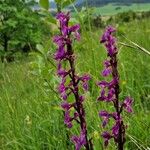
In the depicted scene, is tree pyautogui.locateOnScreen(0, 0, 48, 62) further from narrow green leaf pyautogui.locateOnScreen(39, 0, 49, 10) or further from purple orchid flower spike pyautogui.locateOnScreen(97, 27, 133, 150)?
purple orchid flower spike pyautogui.locateOnScreen(97, 27, 133, 150)

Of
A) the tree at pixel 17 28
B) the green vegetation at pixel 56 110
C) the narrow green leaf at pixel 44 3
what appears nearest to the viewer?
the narrow green leaf at pixel 44 3

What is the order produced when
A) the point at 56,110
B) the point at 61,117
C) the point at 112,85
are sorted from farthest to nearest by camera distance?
the point at 56,110 < the point at 61,117 < the point at 112,85

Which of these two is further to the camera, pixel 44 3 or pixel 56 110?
pixel 56 110

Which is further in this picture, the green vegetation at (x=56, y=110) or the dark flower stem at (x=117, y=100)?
the green vegetation at (x=56, y=110)

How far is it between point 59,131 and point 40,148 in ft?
0.73

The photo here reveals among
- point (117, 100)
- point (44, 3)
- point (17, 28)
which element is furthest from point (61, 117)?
point (17, 28)

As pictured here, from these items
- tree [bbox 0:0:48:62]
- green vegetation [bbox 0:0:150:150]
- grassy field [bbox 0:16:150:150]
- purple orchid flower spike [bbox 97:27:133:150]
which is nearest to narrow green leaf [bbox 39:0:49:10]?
green vegetation [bbox 0:0:150:150]

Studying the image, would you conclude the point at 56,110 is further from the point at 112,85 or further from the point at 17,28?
the point at 17,28

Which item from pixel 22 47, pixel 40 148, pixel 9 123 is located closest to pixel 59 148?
pixel 40 148

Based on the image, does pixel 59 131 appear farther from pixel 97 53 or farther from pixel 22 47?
pixel 22 47

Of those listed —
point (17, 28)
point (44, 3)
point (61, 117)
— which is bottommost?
point (17, 28)

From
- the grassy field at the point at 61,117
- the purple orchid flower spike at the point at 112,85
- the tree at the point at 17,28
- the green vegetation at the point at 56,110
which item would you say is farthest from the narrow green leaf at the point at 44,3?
the tree at the point at 17,28

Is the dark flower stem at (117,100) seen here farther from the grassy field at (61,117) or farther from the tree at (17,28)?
the tree at (17,28)

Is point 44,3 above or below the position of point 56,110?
above
